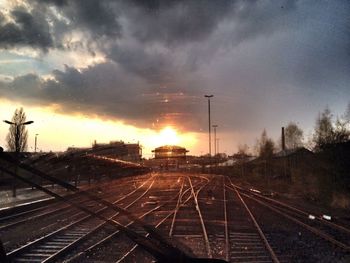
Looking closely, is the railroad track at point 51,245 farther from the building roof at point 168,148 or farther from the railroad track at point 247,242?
the building roof at point 168,148

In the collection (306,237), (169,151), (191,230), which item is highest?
(169,151)

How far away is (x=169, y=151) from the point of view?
157 m

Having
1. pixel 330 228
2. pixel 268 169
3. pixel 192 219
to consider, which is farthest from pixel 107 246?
pixel 268 169

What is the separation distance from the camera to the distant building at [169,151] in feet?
506

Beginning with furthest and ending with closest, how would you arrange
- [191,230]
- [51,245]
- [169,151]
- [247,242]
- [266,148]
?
[169,151]
[266,148]
[191,230]
[247,242]
[51,245]

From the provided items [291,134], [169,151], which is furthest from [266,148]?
[169,151]

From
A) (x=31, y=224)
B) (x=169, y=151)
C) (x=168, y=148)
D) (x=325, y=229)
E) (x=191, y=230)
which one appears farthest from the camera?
(x=168, y=148)

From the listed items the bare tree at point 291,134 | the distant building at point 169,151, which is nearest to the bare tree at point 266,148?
the bare tree at point 291,134

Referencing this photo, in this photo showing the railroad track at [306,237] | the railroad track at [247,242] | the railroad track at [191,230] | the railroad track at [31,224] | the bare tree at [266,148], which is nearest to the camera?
the railroad track at [247,242]

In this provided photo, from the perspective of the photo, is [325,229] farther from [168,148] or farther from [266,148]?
[168,148]

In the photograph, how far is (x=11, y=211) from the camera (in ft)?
67.2

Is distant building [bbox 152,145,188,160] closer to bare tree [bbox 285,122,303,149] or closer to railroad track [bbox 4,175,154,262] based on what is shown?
bare tree [bbox 285,122,303,149]

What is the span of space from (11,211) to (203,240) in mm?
12518

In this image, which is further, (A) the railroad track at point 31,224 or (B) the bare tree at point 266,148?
(B) the bare tree at point 266,148
